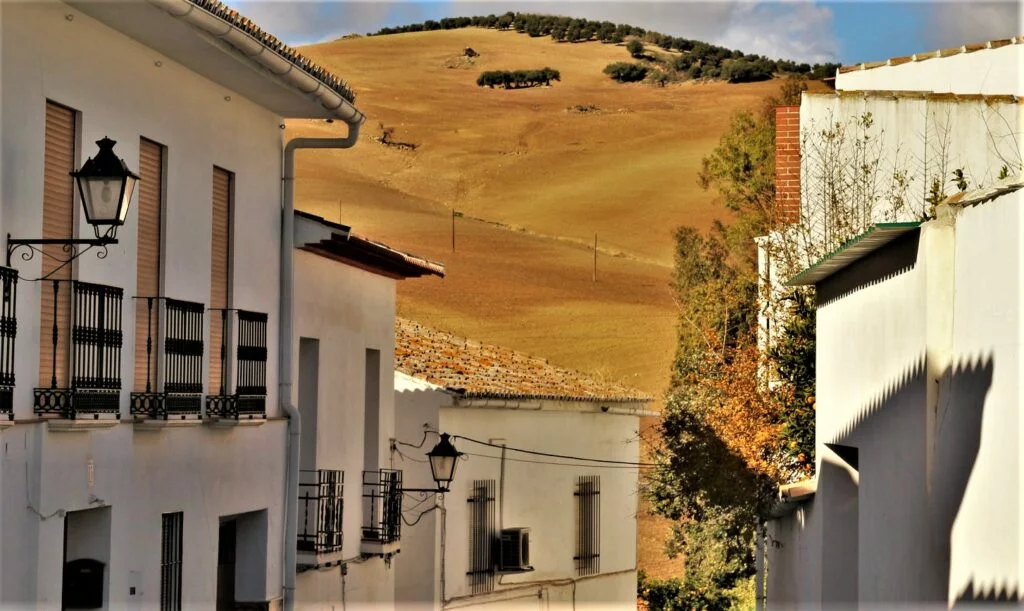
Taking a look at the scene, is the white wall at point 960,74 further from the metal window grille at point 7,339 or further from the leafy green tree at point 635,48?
the leafy green tree at point 635,48

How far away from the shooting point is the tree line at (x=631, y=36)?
109188 mm

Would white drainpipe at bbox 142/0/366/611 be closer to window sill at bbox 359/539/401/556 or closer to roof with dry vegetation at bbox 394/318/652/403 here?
window sill at bbox 359/539/401/556

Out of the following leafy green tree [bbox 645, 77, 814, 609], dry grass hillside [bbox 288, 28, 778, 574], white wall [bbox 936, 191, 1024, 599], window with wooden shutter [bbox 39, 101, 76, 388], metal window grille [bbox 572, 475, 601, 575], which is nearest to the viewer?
white wall [bbox 936, 191, 1024, 599]

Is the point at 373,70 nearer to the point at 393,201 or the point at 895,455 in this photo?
the point at 393,201

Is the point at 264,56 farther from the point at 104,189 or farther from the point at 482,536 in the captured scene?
the point at 482,536

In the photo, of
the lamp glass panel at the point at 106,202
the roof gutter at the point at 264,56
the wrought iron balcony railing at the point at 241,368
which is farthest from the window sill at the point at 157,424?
the roof gutter at the point at 264,56

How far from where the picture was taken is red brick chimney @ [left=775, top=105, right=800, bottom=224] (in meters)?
17.0

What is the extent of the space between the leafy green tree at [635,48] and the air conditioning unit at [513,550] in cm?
9970

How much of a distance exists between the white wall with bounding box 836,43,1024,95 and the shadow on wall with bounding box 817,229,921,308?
13.8 ft

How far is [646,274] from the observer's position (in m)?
63.6

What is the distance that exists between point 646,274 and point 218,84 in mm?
51210

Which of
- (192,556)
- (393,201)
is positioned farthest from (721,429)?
(393,201)

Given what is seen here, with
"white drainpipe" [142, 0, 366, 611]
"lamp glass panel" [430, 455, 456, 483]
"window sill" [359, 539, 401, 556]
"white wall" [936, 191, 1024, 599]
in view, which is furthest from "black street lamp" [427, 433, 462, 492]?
"white wall" [936, 191, 1024, 599]

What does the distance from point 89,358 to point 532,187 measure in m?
74.9
